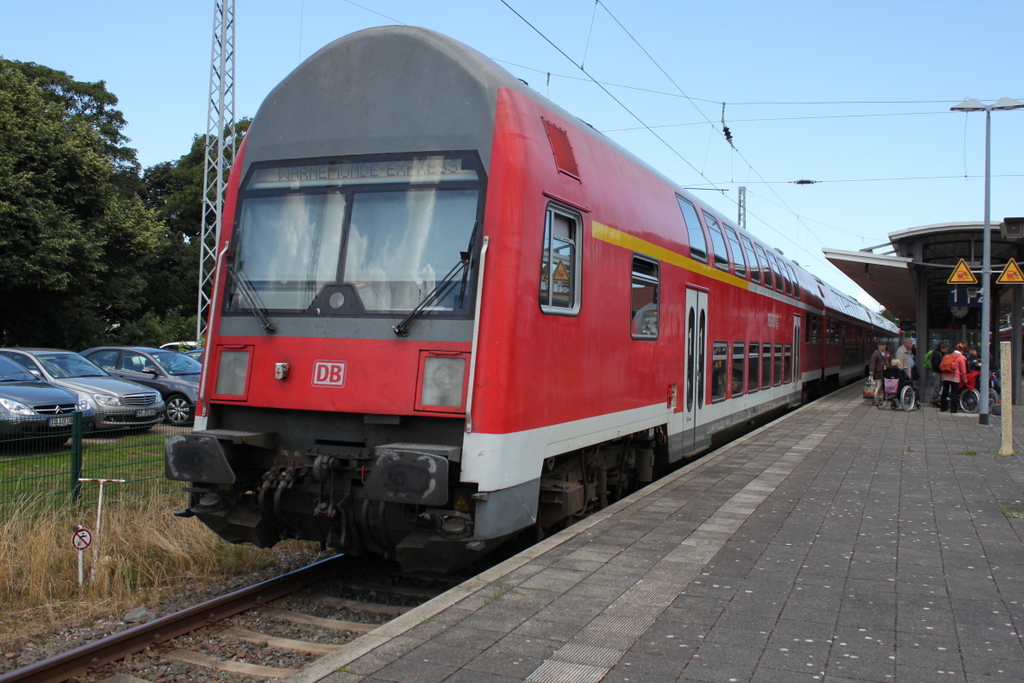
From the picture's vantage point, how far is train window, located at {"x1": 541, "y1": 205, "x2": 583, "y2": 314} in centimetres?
609

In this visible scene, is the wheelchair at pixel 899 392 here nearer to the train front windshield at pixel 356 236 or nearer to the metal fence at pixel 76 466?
the metal fence at pixel 76 466

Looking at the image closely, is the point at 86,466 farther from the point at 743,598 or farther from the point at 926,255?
the point at 926,255

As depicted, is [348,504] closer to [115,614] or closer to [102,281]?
[115,614]

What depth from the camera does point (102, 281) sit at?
2681 centimetres

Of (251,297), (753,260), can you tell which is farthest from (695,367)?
(251,297)

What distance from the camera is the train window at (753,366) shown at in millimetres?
13391

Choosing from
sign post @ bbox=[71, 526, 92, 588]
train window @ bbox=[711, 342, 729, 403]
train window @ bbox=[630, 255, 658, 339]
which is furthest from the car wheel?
train window @ bbox=[630, 255, 658, 339]

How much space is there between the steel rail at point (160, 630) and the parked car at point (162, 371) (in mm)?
10577

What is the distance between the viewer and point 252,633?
5.55 meters

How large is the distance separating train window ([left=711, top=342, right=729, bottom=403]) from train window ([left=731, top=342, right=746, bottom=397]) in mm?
505

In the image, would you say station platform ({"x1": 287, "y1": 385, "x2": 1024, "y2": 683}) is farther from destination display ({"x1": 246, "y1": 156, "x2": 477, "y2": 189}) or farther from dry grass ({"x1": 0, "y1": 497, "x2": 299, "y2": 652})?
dry grass ({"x1": 0, "y1": 497, "x2": 299, "y2": 652})

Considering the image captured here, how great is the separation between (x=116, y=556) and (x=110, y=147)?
4545cm

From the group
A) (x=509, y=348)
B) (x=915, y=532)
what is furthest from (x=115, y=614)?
(x=915, y=532)

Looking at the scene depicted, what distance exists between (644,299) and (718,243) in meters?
3.78
